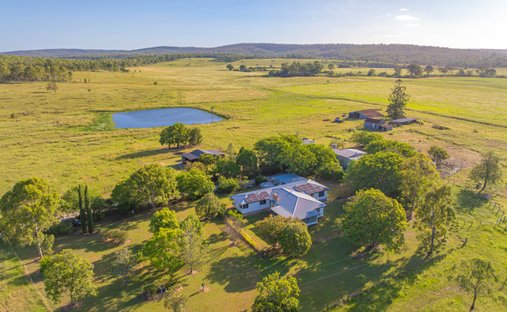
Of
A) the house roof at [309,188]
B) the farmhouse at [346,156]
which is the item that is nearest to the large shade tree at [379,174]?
the house roof at [309,188]

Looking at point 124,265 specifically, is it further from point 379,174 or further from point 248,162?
point 379,174

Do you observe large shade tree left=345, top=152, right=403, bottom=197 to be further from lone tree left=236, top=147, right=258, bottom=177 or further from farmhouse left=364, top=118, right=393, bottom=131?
farmhouse left=364, top=118, right=393, bottom=131

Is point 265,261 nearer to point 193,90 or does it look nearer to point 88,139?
point 88,139

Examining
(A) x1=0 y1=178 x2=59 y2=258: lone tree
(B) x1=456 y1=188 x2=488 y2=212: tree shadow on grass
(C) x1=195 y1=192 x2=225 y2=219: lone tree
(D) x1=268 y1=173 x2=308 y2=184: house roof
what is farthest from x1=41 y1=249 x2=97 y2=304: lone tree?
(B) x1=456 y1=188 x2=488 y2=212: tree shadow on grass

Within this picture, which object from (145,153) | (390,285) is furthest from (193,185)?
(145,153)

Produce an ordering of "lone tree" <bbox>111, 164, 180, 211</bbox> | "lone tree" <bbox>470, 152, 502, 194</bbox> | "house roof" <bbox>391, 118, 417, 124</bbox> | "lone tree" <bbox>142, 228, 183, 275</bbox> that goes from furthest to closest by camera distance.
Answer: "house roof" <bbox>391, 118, 417, 124</bbox> → "lone tree" <bbox>470, 152, 502, 194</bbox> → "lone tree" <bbox>111, 164, 180, 211</bbox> → "lone tree" <bbox>142, 228, 183, 275</bbox>
